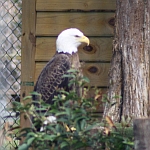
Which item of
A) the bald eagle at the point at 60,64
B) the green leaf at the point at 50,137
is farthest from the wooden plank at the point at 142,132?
the bald eagle at the point at 60,64

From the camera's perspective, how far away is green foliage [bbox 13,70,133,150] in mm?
2727

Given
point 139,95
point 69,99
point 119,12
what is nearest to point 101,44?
point 119,12

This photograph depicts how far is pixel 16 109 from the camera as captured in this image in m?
2.86

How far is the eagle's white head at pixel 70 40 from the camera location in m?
4.56

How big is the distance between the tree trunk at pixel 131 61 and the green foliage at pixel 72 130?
0.97 m

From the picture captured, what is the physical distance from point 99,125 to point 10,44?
295 cm

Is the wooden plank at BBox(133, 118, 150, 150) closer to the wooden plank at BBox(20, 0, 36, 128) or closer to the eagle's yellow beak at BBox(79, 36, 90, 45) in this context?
the eagle's yellow beak at BBox(79, 36, 90, 45)

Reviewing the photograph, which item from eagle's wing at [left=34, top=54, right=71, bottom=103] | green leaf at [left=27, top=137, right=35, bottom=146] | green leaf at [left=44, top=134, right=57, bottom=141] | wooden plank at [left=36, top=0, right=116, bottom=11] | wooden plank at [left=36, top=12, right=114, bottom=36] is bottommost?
green leaf at [left=27, top=137, right=35, bottom=146]

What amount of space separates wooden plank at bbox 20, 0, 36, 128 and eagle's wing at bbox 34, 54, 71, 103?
0.34 metres

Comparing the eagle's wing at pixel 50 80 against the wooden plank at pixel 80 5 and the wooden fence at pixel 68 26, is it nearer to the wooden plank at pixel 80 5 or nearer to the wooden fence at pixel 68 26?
the wooden fence at pixel 68 26

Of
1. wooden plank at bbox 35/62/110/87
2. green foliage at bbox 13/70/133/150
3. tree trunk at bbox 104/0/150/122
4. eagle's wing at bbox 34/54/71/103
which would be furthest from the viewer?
wooden plank at bbox 35/62/110/87

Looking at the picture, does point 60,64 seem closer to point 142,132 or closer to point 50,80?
point 50,80

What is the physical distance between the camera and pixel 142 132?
2.63 meters

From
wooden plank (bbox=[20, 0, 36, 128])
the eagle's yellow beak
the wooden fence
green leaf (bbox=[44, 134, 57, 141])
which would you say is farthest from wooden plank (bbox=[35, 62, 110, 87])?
green leaf (bbox=[44, 134, 57, 141])
